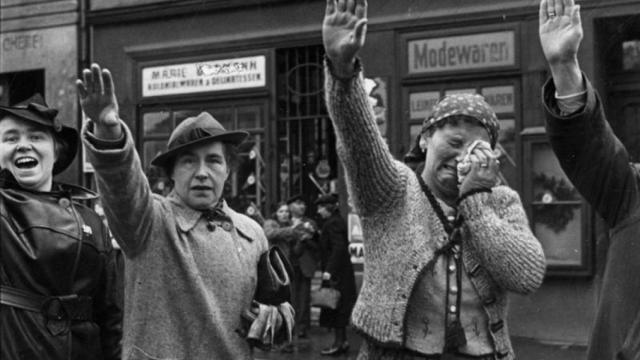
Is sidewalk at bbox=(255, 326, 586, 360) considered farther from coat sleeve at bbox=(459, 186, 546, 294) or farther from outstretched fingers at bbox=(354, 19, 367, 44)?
outstretched fingers at bbox=(354, 19, 367, 44)

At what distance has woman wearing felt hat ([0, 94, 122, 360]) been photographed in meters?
3.77

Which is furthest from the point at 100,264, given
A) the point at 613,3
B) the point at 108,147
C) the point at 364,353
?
the point at 613,3

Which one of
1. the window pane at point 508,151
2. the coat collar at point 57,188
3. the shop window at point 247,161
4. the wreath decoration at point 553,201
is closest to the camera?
the coat collar at point 57,188

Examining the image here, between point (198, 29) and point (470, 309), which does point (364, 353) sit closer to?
point (470, 309)

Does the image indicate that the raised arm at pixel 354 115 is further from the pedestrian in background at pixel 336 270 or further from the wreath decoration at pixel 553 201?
the wreath decoration at pixel 553 201

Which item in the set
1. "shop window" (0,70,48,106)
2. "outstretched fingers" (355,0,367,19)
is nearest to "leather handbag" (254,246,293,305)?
"outstretched fingers" (355,0,367,19)

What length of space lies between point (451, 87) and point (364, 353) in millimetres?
9570

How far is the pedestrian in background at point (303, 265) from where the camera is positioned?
11836 mm

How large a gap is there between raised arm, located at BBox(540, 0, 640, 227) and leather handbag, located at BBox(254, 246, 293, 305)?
1320 mm

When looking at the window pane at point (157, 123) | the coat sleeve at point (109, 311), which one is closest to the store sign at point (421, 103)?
the window pane at point (157, 123)

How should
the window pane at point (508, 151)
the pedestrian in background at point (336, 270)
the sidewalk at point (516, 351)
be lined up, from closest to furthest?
1. the sidewalk at point (516, 351)
2. the pedestrian in background at point (336, 270)
3. the window pane at point (508, 151)

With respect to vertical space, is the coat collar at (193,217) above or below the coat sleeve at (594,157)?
below

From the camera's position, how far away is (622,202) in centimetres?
296

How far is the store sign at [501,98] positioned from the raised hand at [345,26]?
368 inches
